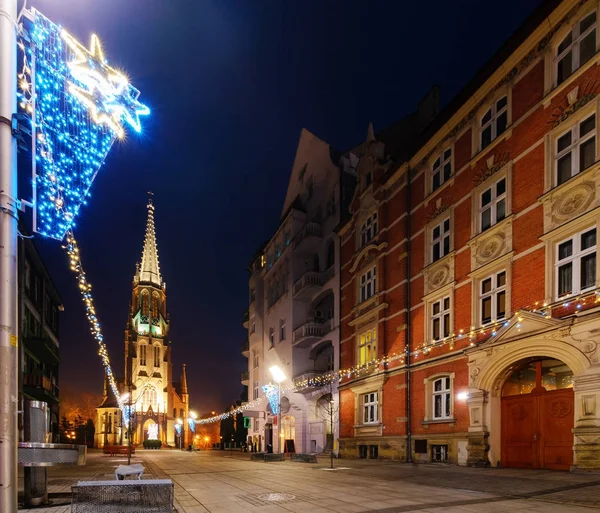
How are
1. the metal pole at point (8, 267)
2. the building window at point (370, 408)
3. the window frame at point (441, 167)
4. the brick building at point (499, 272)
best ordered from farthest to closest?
the building window at point (370, 408) → the window frame at point (441, 167) → the brick building at point (499, 272) → the metal pole at point (8, 267)

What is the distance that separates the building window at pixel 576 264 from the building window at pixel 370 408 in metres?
13.1

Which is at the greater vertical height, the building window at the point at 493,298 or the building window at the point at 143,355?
the building window at the point at 493,298

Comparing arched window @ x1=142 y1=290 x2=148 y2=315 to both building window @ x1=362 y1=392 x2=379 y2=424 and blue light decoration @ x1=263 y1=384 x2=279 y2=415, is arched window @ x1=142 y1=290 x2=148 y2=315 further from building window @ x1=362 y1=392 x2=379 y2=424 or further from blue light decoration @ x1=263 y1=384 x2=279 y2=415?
building window @ x1=362 y1=392 x2=379 y2=424

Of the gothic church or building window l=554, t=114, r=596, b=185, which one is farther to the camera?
the gothic church

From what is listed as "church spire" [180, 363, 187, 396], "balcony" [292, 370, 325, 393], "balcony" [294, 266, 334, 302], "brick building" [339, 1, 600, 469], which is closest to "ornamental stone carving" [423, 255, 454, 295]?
"brick building" [339, 1, 600, 469]

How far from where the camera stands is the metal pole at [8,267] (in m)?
4.71

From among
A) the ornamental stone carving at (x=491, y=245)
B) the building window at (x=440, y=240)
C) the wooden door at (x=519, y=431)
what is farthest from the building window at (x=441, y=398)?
the building window at (x=440, y=240)

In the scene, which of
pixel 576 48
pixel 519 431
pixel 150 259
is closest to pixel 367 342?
pixel 519 431

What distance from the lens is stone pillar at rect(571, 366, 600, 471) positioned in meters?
13.2

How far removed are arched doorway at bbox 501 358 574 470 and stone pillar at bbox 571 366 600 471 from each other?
96 centimetres

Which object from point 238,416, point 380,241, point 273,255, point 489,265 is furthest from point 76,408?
point 489,265

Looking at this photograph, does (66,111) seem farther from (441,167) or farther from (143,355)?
(143,355)

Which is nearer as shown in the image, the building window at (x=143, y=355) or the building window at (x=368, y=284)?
the building window at (x=368, y=284)

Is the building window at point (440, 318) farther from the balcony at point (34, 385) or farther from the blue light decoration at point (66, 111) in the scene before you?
the balcony at point (34, 385)
